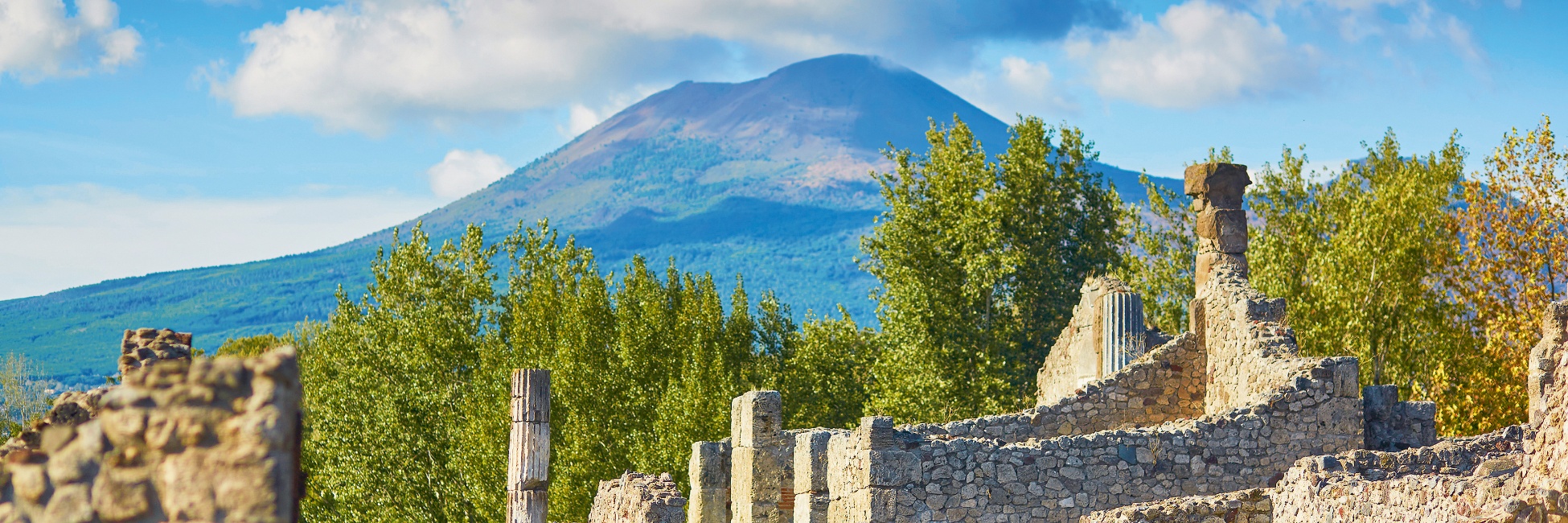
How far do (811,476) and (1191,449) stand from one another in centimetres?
381

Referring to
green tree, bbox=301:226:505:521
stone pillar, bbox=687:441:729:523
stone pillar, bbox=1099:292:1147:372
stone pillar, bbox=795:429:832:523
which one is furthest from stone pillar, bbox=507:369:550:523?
green tree, bbox=301:226:505:521

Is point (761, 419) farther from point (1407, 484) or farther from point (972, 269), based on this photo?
point (972, 269)

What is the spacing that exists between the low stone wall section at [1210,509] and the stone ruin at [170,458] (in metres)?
9.17

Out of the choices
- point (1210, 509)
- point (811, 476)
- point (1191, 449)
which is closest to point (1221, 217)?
point (1191, 449)

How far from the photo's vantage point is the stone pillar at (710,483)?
2166 cm

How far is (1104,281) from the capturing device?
21828mm

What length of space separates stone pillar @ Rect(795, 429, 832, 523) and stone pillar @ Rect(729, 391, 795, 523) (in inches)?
112

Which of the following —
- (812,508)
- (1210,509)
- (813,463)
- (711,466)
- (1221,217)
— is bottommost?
(812,508)

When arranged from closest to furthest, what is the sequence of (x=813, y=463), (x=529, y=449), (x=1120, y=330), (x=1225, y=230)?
(x=813, y=463)
(x=1120, y=330)
(x=1225, y=230)
(x=529, y=449)

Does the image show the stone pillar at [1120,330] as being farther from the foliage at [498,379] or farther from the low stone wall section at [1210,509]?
the foliage at [498,379]

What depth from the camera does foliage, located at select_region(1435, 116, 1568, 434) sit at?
2823 cm

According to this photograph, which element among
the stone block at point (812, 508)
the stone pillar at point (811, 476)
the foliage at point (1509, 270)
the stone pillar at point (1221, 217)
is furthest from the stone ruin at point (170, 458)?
the foliage at point (1509, 270)

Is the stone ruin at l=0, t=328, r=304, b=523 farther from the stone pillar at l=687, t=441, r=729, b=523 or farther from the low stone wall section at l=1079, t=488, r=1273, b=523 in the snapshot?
the stone pillar at l=687, t=441, r=729, b=523

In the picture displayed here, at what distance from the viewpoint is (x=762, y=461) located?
1964cm
